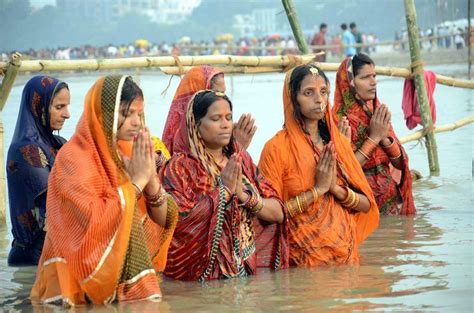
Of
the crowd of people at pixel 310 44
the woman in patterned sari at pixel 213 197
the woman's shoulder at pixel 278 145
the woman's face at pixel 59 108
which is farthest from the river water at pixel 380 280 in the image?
the crowd of people at pixel 310 44

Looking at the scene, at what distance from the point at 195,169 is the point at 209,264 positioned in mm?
515

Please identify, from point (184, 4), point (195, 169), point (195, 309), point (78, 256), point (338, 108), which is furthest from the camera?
point (184, 4)

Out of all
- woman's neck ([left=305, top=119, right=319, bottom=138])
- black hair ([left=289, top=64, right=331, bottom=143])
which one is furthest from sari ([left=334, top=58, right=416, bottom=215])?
black hair ([left=289, top=64, right=331, bottom=143])

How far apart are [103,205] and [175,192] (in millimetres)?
795

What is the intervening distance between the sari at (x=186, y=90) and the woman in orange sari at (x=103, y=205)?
1.61m

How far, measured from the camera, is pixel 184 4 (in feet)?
510

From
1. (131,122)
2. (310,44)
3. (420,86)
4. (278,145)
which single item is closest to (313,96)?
(278,145)

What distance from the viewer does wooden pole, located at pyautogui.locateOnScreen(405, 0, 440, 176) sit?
1128 centimetres

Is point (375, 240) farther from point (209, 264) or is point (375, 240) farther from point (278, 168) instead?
point (209, 264)

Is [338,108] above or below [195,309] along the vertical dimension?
above

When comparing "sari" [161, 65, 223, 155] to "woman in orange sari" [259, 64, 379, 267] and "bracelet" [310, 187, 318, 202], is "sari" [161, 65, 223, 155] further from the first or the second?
"bracelet" [310, 187, 318, 202]

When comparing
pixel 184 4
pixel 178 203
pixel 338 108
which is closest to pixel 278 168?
pixel 178 203

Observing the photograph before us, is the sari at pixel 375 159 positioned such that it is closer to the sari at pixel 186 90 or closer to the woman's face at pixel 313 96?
the sari at pixel 186 90

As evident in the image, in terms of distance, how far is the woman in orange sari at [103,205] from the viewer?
557cm
